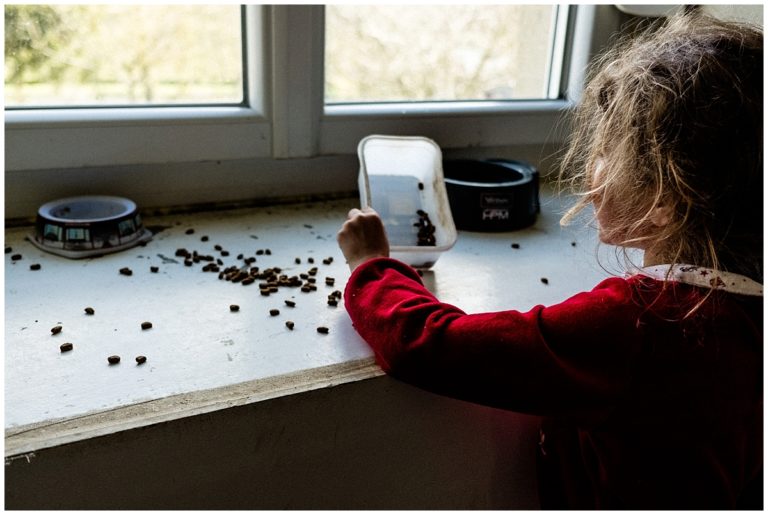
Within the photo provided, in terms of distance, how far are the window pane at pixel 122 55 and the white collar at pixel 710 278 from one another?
30.0 inches

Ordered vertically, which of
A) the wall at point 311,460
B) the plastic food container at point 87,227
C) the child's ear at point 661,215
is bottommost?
the wall at point 311,460

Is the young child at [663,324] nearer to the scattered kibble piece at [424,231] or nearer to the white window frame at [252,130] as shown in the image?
the scattered kibble piece at [424,231]

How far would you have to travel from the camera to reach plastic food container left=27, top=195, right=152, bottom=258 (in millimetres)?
956

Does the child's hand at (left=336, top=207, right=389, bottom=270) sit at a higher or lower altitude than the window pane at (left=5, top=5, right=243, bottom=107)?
lower

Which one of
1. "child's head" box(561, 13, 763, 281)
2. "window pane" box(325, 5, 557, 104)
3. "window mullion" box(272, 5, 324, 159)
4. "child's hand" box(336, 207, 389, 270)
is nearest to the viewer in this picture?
"child's head" box(561, 13, 763, 281)

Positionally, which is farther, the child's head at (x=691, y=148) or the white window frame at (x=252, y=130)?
the white window frame at (x=252, y=130)

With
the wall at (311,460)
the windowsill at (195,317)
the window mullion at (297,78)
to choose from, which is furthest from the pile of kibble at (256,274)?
the window mullion at (297,78)

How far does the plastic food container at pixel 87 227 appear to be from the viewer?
96 centimetres

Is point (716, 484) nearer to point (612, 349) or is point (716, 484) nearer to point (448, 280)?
point (612, 349)

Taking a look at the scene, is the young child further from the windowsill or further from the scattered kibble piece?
the scattered kibble piece

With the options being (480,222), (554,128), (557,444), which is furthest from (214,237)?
(554,128)

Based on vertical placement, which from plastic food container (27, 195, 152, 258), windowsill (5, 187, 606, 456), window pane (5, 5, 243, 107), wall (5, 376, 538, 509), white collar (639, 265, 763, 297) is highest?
window pane (5, 5, 243, 107)

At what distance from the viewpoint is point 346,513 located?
2.55ft

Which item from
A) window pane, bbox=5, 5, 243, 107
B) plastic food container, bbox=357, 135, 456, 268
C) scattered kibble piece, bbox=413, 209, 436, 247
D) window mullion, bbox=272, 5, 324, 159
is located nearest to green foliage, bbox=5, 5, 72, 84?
window pane, bbox=5, 5, 243, 107
